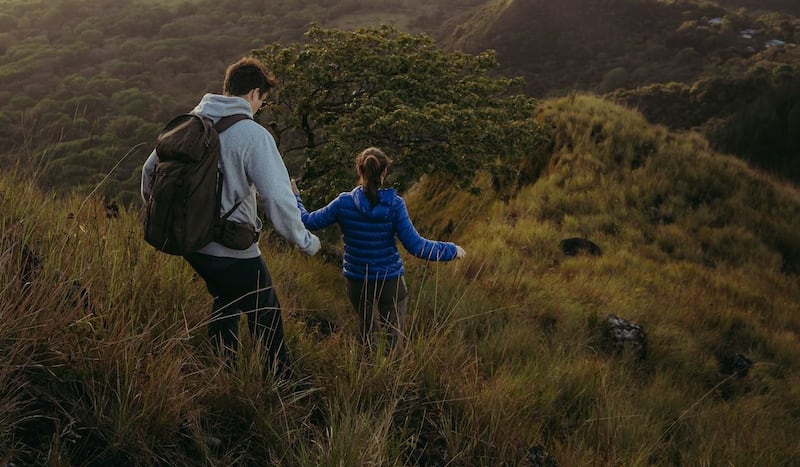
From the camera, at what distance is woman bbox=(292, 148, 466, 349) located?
404 centimetres

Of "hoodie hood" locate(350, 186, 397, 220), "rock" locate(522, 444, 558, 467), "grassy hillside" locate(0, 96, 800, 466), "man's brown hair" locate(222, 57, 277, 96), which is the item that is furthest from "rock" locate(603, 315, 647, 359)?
"man's brown hair" locate(222, 57, 277, 96)

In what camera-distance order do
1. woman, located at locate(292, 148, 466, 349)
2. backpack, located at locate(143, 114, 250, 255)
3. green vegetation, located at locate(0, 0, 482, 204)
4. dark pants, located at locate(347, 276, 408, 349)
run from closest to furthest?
1. backpack, located at locate(143, 114, 250, 255)
2. woman, located at locate(292, 148, 466, 349)
3. dark pants, located at locate(347, 276, 408, 349)
4. green vegetation, located at locate(0, 0, 482, 204)

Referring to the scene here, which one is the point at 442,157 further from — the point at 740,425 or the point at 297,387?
the point at 297,387

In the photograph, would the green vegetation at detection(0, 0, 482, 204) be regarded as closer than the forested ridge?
No

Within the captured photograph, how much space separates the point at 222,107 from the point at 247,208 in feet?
1.73

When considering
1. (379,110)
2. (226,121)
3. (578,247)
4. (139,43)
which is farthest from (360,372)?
(139,43)

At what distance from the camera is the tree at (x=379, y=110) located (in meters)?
9.07

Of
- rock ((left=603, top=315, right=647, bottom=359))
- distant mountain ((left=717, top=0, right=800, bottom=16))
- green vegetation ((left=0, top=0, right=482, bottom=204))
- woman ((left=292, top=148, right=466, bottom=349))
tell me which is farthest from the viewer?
distant mountain ((left=717, top=0, right=800, bottom=16))

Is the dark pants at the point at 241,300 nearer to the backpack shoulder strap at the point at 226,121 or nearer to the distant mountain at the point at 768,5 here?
the backpack shoulder strap at the point at 226,121

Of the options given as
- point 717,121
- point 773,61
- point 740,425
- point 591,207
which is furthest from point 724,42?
point 740,425

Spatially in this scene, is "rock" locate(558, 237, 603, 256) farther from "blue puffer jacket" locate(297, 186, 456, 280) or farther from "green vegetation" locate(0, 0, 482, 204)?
"green vegetation" locate(0, 0, 482, 204)

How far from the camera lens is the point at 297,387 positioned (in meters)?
3.08

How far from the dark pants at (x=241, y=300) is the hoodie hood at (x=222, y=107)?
721mm

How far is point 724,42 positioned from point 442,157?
296ft
